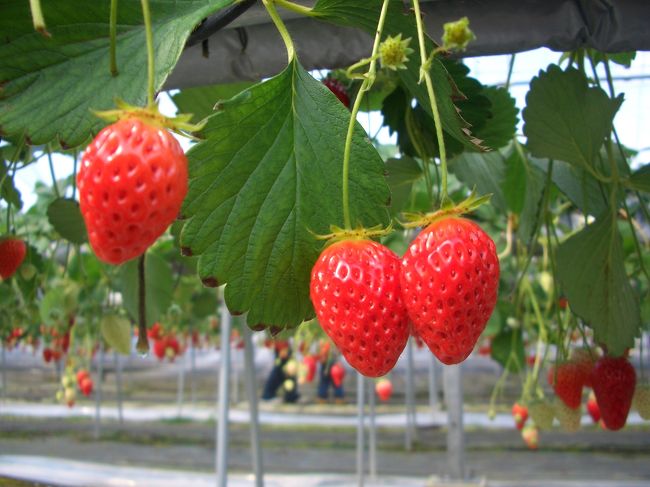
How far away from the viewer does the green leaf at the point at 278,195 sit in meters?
0.40

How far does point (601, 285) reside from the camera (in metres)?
0.68

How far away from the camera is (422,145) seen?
0.69m

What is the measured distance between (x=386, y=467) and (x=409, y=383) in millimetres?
742

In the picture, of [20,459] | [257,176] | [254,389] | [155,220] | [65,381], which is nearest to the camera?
[155,220]

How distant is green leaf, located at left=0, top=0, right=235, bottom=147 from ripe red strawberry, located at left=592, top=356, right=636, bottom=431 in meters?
0.58

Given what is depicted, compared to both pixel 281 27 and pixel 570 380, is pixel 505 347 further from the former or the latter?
pixel 281 27

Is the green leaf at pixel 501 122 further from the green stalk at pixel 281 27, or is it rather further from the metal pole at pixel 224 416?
the metal pole at pixel 224 416

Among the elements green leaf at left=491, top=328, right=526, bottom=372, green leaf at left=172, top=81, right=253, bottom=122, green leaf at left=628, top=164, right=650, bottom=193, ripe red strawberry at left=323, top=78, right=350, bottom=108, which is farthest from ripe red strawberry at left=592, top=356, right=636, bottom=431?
green leaf at left=491, top=328, right=526, bottom=372

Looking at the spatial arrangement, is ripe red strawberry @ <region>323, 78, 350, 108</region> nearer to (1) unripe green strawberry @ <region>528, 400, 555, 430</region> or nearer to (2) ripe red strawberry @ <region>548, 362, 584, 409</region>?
(2) ripe red strawberry @ <region>548, 362, 584, 409</region>

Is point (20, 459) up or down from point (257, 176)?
down

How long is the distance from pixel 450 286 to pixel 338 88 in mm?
433

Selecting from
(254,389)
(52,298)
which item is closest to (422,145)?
(254,389)

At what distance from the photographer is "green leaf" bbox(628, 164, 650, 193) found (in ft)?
2.19

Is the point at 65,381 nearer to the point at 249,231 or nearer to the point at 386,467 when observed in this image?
the point at 386,467
